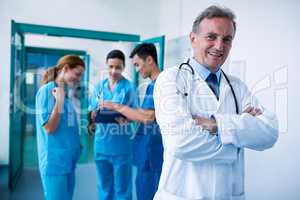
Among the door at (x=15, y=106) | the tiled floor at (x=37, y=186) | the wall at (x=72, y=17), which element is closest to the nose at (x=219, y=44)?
the tiled floor at (x=37, y=186)

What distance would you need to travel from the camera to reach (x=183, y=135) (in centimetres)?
116

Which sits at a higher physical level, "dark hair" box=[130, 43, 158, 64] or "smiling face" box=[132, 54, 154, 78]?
"dark hair" box=[130, 43, 158, 64]

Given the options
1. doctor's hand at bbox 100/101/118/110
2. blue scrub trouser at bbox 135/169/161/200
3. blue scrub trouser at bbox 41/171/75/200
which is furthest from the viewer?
doctor's hand at bbox 100/101/118/110

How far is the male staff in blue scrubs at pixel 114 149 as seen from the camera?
2.41 meters

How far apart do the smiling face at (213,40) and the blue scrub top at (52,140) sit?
1033mm

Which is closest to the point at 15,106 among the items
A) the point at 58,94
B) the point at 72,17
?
the point at 72,17

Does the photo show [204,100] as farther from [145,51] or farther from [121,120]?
[121,120]

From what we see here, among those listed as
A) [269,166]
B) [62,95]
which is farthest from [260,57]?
[62,95]

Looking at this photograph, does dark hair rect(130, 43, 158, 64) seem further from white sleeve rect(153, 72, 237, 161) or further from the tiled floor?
the tiled floor

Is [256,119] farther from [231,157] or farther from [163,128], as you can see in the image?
[163,128]

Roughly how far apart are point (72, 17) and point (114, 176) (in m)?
2.09

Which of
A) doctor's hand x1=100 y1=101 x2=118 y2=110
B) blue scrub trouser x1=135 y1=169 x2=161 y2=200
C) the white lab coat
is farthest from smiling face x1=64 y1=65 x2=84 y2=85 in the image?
the white lab coat

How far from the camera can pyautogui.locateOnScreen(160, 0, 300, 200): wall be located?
2018 mm

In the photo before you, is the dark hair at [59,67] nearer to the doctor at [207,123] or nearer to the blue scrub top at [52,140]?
the blue scrub top at [52,140]
